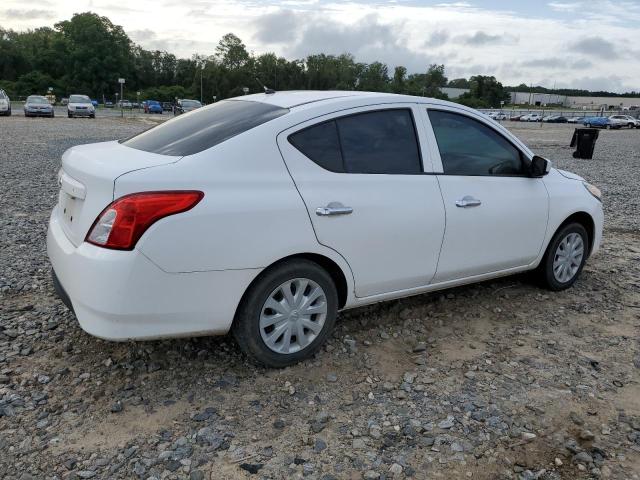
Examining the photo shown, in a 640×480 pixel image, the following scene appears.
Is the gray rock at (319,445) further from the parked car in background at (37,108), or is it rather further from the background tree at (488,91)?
the background tree at (488,91)

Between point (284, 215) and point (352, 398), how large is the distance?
1.13m

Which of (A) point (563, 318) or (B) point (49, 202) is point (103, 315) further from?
(B) point (49, 202)

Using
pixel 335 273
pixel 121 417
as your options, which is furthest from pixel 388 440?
Result: pixel 121 417

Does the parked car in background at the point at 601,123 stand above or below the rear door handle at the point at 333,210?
above

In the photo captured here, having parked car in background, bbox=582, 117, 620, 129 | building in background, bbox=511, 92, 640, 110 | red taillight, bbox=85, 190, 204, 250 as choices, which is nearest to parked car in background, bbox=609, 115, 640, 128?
parked car in background, bbox=582, 117, 620, 129

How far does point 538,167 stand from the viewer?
4.51 metres

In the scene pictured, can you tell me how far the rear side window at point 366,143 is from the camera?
11.4 feet

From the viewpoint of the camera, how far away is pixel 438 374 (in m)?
3.59

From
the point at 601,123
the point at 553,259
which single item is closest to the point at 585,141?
the point at 553,259

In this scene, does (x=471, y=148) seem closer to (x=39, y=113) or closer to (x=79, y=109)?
(x=39, y=113)

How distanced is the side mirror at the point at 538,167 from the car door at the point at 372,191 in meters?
1.09

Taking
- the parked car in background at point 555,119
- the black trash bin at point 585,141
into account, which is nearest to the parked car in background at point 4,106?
the black trash bin at point 585,141

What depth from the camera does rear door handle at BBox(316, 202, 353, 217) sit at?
3346 millimetres

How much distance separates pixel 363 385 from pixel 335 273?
2.34 feet
